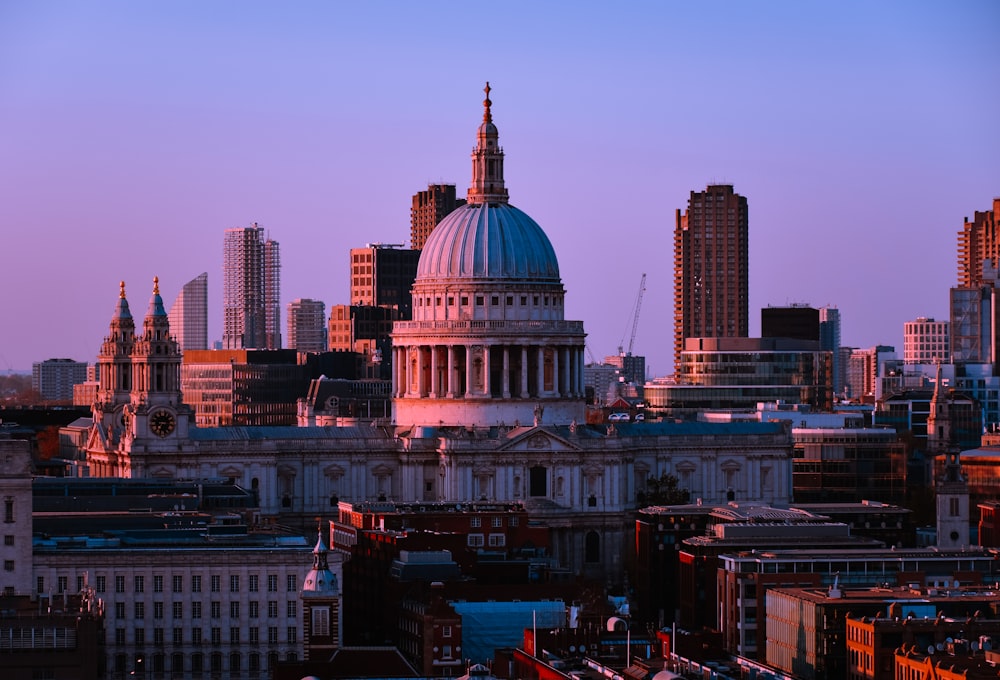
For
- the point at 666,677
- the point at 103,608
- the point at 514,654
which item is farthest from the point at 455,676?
the point at 666,677

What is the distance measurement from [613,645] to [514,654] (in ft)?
20.7

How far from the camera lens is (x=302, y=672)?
191m

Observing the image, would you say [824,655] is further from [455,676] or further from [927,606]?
[455,676]

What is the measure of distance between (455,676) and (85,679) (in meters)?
29.8

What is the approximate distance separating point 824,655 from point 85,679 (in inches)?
1755

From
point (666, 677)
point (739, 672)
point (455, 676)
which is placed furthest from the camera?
point (455, 676)

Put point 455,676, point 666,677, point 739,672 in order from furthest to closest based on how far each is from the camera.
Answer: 1. point 455,676
2. point 739,672
3. point 666,677

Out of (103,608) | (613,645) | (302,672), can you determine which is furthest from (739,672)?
(103,608)

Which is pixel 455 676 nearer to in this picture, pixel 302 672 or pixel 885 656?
pixel 302 672

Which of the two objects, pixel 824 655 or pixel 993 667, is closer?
pixel 993 667

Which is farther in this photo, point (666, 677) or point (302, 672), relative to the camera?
point (302, 672)

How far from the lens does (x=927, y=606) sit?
655 feet

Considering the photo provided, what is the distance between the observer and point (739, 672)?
598 ft

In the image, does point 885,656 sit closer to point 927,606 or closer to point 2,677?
point 927,606
